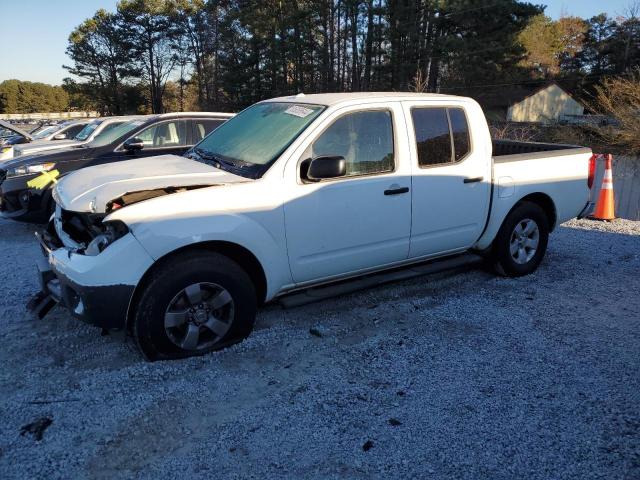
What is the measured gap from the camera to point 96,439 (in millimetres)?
2779

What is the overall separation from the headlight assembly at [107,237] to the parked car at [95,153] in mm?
4248

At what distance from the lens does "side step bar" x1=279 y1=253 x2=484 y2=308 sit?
13.1 feet

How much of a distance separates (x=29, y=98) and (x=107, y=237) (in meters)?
97.3

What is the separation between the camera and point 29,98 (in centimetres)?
8481

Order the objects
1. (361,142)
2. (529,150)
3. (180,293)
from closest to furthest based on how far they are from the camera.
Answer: (180,293) < (361,142) < (529,150)

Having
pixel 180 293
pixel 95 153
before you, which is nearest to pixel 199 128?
pixel 95 153

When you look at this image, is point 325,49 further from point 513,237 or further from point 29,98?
point 29,98

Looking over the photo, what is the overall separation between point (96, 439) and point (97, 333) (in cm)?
138

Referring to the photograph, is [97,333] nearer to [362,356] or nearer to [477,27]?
[362,356]

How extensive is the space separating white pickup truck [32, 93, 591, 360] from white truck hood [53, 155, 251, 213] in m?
0.01

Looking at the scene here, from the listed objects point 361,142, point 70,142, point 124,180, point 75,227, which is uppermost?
point 70,142

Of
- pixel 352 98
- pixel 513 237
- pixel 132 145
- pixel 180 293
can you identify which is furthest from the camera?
pixel 132 145

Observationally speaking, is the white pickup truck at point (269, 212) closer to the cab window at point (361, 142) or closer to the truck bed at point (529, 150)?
the cab window at point (361, 142)

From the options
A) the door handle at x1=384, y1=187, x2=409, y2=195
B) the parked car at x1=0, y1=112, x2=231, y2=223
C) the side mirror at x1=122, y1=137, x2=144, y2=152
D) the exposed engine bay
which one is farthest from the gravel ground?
the side mirror at x1=122, y1=137, x2=144, y2=152
